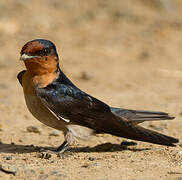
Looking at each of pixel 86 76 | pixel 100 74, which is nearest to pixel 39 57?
pixel 86 76

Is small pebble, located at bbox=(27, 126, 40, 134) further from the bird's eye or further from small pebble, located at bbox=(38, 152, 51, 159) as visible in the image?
the bird's eye

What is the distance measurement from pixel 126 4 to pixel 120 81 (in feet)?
16.0

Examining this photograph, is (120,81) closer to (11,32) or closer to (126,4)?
(11,32)

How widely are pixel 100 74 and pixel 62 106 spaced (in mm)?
4935

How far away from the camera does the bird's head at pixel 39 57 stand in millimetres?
4938

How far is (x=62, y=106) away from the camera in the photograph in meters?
5.12

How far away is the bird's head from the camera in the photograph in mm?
4938

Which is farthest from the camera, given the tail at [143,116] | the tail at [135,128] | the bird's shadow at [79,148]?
the tail at [143,116]

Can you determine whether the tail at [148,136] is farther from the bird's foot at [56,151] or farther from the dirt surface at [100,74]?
the bird's foot at [56,151]

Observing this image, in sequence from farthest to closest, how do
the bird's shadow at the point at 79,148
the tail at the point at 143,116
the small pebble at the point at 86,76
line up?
the small pebble at the point at 86,76 < the tail at the point at 143,116 < the bird's shadow at the point at 79,148

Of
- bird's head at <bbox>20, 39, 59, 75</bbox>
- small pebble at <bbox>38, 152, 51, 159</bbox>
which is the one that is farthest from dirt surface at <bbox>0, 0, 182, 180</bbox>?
bird's head at <bbox>20, 39, 59, 75</bbox>

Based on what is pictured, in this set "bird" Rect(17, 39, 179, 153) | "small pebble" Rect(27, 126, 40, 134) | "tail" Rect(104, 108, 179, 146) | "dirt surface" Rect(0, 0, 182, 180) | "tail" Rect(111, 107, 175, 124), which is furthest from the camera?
"small pebble" Rect(27, 126, 40, 134)

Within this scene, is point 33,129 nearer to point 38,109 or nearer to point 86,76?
point 38,109

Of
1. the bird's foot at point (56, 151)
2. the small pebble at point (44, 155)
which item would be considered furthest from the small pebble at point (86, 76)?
the small pebble at point (44, 155)
